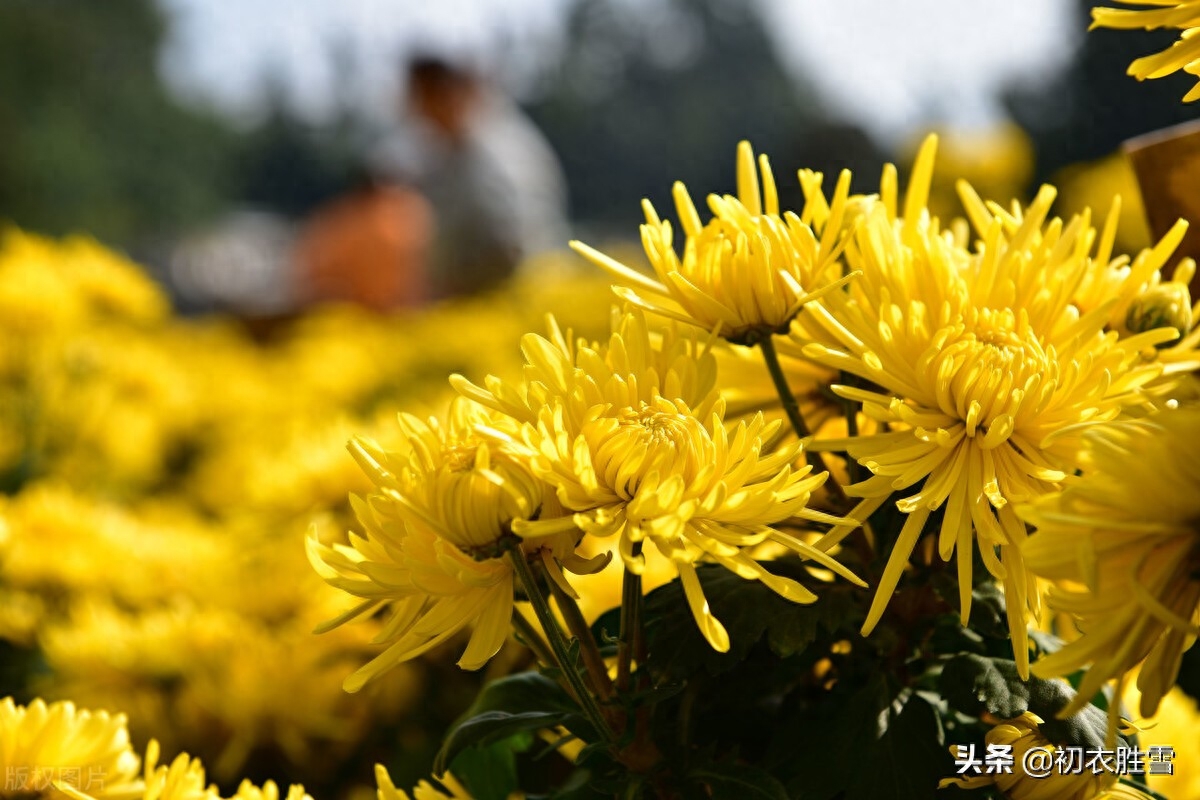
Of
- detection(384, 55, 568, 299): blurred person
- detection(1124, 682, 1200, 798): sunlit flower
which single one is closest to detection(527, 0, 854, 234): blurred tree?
detection(384, 55, 568, 299): blurred person

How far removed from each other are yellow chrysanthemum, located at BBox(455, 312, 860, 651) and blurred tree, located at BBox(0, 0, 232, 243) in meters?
23.9

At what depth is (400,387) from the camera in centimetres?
287

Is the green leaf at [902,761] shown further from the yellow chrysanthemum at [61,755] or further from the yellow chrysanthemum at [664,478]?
the yellow chrysanthemum at [61,755]

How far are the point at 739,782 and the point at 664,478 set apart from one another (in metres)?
0.19

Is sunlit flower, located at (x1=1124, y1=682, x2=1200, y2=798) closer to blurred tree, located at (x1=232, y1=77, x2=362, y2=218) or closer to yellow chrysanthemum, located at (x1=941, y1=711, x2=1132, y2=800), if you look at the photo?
yellow chrysanthemum, located at (x1=941, y1=711, x2=1132, y2=800)

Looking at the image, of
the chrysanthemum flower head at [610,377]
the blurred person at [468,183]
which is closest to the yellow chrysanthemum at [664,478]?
the chrysanthemum flower head at [610,377]

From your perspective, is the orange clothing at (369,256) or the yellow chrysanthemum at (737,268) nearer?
the yellow chrysanthemum at (737,268)

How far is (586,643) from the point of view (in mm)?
628

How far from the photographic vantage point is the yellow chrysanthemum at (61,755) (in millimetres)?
714

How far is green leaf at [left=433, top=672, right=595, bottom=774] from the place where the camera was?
653mm

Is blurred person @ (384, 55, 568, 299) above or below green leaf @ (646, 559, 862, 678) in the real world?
above

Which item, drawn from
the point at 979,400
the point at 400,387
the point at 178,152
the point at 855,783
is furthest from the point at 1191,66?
the point at 178,152

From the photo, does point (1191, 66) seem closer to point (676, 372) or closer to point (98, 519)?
point (676, 372)

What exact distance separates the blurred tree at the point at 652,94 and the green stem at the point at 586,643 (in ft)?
130
